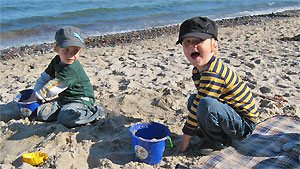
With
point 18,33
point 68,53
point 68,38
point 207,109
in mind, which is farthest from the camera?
point 18,33

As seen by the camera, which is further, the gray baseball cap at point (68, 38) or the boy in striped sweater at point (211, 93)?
the gray baseball cap at point (68, 38)

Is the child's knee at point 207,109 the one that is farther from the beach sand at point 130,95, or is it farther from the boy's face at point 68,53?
the boy's face at point 68,53

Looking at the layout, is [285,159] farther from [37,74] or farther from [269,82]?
[37,74]

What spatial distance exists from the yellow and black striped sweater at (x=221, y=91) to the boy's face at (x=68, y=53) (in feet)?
4.24

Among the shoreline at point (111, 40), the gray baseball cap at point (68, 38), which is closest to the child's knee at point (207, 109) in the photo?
the gray baseball cap at point (68, 38)

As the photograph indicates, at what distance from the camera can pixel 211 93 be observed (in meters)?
3.27

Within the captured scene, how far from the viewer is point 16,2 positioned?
16.1 meters

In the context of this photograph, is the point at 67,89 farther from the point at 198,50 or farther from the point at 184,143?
the point at 198,50

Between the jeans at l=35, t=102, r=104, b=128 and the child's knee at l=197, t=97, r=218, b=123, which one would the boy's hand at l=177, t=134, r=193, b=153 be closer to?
the child's knee at l=197, t=97, r=218, b=123

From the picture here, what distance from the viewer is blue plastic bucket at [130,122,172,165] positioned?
10.1 ft

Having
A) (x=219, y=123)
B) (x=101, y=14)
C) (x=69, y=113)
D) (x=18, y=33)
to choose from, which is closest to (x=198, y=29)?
(x=219, y=123)

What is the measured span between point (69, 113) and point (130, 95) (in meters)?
0.90

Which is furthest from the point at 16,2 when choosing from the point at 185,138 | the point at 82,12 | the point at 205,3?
the point at 185,138

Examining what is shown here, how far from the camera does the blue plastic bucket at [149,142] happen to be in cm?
308
